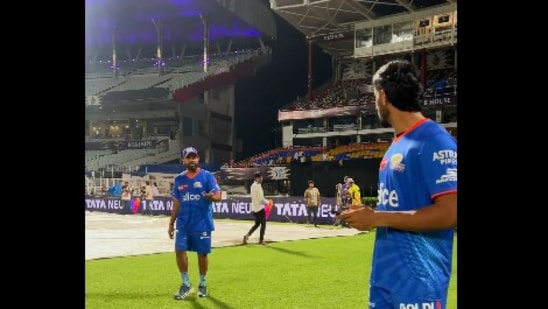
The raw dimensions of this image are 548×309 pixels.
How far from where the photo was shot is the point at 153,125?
5650 centimetres

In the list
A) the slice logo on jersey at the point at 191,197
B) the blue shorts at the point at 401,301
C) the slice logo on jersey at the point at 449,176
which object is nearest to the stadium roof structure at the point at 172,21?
the slice logo on jersey at the point at 191,197

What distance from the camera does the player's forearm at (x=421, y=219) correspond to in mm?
2623

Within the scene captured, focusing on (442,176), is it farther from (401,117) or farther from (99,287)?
(99,287)

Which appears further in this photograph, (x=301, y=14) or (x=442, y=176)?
(x=301, y=14)

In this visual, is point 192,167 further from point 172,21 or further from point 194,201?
point 172,21

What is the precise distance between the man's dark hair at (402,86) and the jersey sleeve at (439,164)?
0.26m

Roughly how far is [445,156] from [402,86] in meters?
0.45

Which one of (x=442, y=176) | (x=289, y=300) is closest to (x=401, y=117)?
(x=442, y=176)

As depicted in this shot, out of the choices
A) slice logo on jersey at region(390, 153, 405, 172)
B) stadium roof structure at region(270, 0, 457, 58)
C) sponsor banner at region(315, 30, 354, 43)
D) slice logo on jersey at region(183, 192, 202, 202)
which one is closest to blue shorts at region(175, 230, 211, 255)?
slice logo on jersey at region(183, 192, 202, 202)

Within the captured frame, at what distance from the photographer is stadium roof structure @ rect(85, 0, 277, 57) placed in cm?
→ 5247

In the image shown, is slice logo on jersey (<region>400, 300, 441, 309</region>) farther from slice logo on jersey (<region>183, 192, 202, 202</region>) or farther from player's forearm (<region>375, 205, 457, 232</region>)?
slice logo on jersey (<region>183, 192, 202, 202</region>)
